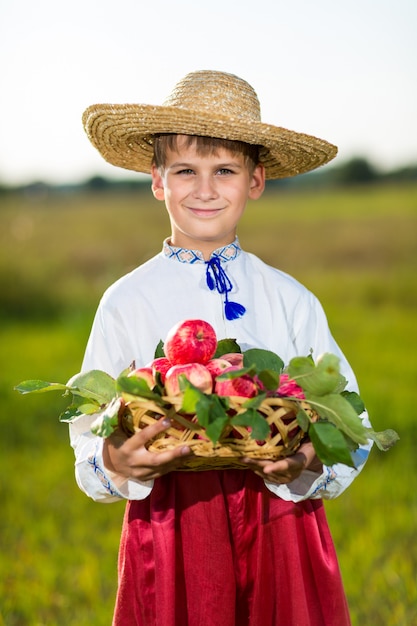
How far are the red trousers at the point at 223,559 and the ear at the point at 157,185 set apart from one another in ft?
2.89

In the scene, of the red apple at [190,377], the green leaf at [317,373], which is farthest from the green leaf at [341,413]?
the red apple at [190,377]

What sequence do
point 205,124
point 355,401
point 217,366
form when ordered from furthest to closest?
point 205,124
point 355,401
point 217,366

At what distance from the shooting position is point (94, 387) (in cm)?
240

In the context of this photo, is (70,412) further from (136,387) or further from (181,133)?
(181,133)

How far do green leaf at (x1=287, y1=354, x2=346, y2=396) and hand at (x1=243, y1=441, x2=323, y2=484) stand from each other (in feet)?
0.62

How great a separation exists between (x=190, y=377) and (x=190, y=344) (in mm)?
142

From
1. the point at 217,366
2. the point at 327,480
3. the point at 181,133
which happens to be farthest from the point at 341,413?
the point at 181,133

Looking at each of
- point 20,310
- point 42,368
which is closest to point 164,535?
point 42,368

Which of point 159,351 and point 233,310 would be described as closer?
point 159,351

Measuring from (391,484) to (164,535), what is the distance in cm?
335

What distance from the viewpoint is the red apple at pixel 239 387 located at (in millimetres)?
2201

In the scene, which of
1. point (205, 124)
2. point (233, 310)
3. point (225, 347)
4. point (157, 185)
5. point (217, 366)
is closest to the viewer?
point (217, 366)

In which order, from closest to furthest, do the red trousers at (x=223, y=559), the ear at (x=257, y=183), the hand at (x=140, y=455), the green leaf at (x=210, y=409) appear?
the green leaf at (x=210, y=409)
the hand at (x=140, y=455)
the red trousers at (x=223, y=559)
the ear at (x=257, y=183)

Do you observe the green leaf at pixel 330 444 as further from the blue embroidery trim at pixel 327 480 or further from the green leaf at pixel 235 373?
the blue embroidery trim at pixel 327 480
